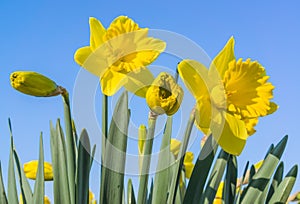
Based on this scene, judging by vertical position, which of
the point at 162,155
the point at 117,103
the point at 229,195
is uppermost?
the point at 117,103

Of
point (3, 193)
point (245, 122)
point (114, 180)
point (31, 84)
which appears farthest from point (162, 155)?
point (3, 193)

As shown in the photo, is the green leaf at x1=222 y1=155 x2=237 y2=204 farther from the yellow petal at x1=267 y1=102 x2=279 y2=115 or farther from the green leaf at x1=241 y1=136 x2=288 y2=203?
the yellow petal at x1=267 y1=102 x2=279 y2=115

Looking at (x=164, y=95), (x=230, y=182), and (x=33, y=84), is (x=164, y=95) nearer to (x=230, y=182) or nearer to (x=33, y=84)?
(x=33, y=84)

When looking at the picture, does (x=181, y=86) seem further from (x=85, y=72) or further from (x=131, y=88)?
(x=85, y=72)

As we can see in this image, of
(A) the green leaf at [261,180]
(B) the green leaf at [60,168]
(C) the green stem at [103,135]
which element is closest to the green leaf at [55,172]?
(B) the green leaf at [60,168]

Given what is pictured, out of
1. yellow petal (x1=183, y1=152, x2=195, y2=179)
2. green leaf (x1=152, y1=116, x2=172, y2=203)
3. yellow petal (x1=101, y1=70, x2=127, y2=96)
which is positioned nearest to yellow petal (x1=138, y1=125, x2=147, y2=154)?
green leaf (x1=152, y1=116, x2=172, y2=203)

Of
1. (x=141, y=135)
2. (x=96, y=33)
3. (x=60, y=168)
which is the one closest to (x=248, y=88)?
(x=141, y=135)
